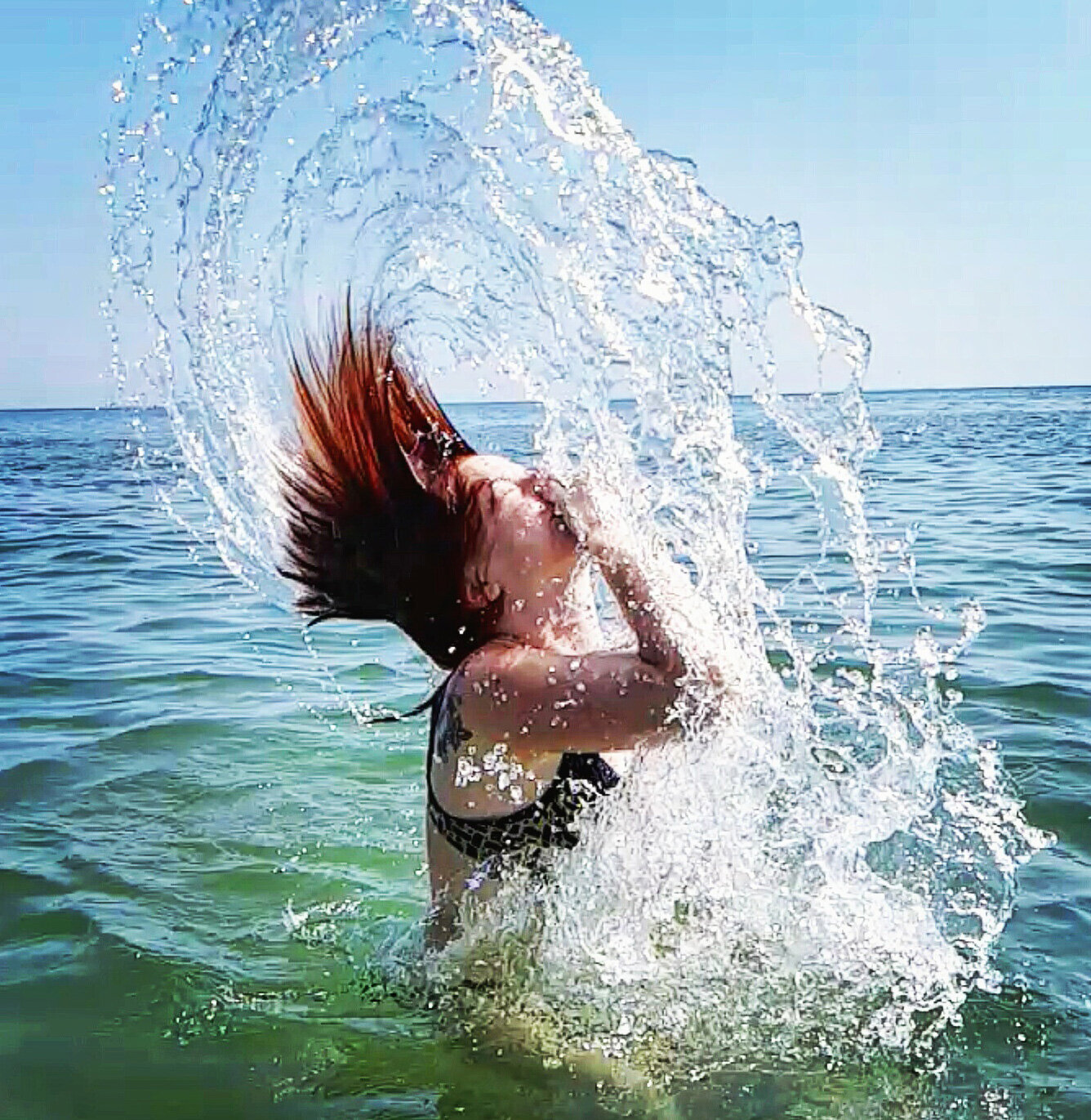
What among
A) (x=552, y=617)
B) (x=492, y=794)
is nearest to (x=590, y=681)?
(x=552, y=617)

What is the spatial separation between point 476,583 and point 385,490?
10.3 inches

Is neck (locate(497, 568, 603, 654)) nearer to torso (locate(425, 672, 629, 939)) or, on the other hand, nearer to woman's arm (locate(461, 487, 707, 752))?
woman's arm (locate(461, 487, 707, 752))

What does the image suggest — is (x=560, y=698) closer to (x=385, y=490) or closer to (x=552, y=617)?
(x=552, y=617)

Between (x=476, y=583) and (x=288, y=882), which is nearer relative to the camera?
(x=476, y=583)

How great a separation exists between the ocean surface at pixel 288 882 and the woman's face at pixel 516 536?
0.43 m

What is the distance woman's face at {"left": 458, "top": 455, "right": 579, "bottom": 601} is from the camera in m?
3.07

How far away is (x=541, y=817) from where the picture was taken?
11.1 ft

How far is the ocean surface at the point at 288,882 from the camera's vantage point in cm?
350

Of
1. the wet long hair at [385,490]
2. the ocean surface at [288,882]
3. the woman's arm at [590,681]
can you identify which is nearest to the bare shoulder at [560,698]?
the woman's arm at [590,681]

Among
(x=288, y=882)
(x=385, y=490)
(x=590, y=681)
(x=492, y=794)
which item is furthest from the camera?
(x=288, y=882)

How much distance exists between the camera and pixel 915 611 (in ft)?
28.7

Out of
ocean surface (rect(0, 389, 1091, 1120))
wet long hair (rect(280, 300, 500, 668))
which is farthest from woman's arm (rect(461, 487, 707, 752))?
ocean surface (rect(0, 389, 1091, 1120))

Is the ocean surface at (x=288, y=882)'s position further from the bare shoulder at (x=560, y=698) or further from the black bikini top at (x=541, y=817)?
the bare shoulder at (x=560, y=698)

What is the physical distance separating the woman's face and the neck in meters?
0.02
